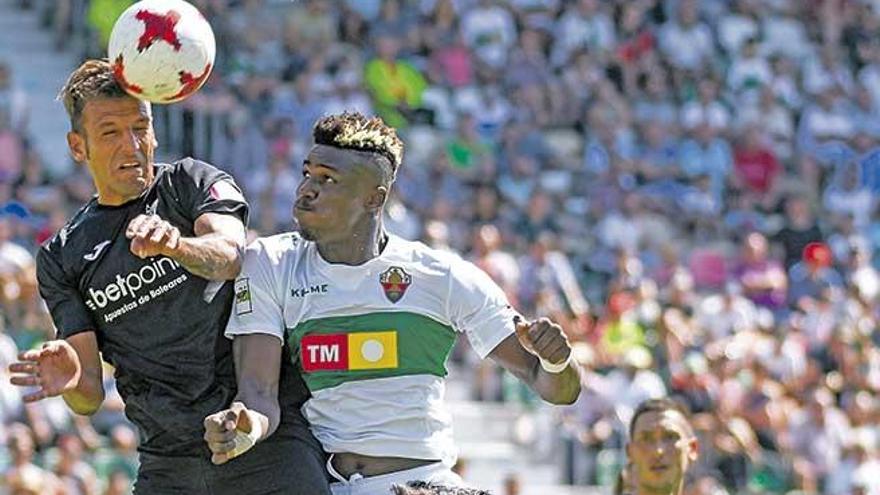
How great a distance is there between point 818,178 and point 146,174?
16498mm

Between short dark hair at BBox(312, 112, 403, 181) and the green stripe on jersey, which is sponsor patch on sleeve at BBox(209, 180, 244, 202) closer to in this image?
short dark hair at BBox(312, 112, 403, 181)

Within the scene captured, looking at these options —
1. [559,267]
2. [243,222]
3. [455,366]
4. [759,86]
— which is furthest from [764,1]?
[243,222]

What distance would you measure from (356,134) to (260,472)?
115 cm

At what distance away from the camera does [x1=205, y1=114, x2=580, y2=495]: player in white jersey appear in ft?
22.5

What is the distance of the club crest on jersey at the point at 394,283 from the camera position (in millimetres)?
6918

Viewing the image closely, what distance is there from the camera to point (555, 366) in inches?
265

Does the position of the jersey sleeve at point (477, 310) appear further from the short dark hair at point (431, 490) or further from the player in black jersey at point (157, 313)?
the short dark hair at point (431, 490)

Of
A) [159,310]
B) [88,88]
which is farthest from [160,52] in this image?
[159,310]

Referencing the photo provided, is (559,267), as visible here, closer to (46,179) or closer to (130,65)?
(46,179)

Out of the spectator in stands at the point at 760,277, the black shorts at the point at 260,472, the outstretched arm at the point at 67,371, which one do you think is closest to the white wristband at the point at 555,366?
the black shorts at the point at 260,472

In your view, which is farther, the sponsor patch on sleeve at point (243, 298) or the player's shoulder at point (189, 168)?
the player's shoulder at point (189, 168)

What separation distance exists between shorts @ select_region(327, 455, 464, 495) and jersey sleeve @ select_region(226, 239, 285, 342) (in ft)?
1.61

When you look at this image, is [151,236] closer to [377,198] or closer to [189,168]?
[189,168]

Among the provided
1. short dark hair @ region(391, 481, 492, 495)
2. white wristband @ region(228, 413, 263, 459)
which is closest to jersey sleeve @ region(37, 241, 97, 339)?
white wristband @ region(228, 413, 263, 459)
